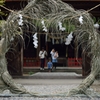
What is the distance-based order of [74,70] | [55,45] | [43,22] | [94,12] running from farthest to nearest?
[55,45], [74,70], [94,12], [43,22]

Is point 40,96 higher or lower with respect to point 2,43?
lower

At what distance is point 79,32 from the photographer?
370 inches

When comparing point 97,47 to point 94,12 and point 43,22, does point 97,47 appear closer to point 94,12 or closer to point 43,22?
point 43,22

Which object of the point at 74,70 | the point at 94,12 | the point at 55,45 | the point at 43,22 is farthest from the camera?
the point at 55,45

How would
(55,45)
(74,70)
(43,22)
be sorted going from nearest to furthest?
(43,22)
(74,70)
(55,45)

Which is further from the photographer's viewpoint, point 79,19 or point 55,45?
point 55,45

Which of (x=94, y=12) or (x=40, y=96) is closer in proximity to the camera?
(x=40, y=96)

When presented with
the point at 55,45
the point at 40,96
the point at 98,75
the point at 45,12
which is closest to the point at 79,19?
the point at 45,12

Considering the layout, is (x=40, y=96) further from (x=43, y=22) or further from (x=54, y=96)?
(x=43, y=22)

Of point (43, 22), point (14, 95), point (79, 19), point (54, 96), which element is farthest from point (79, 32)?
point (14, 95)

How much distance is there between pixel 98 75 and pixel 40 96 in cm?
175

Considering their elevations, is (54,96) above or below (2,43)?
below

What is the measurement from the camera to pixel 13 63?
18.2m

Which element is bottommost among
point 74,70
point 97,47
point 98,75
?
point 74,70
